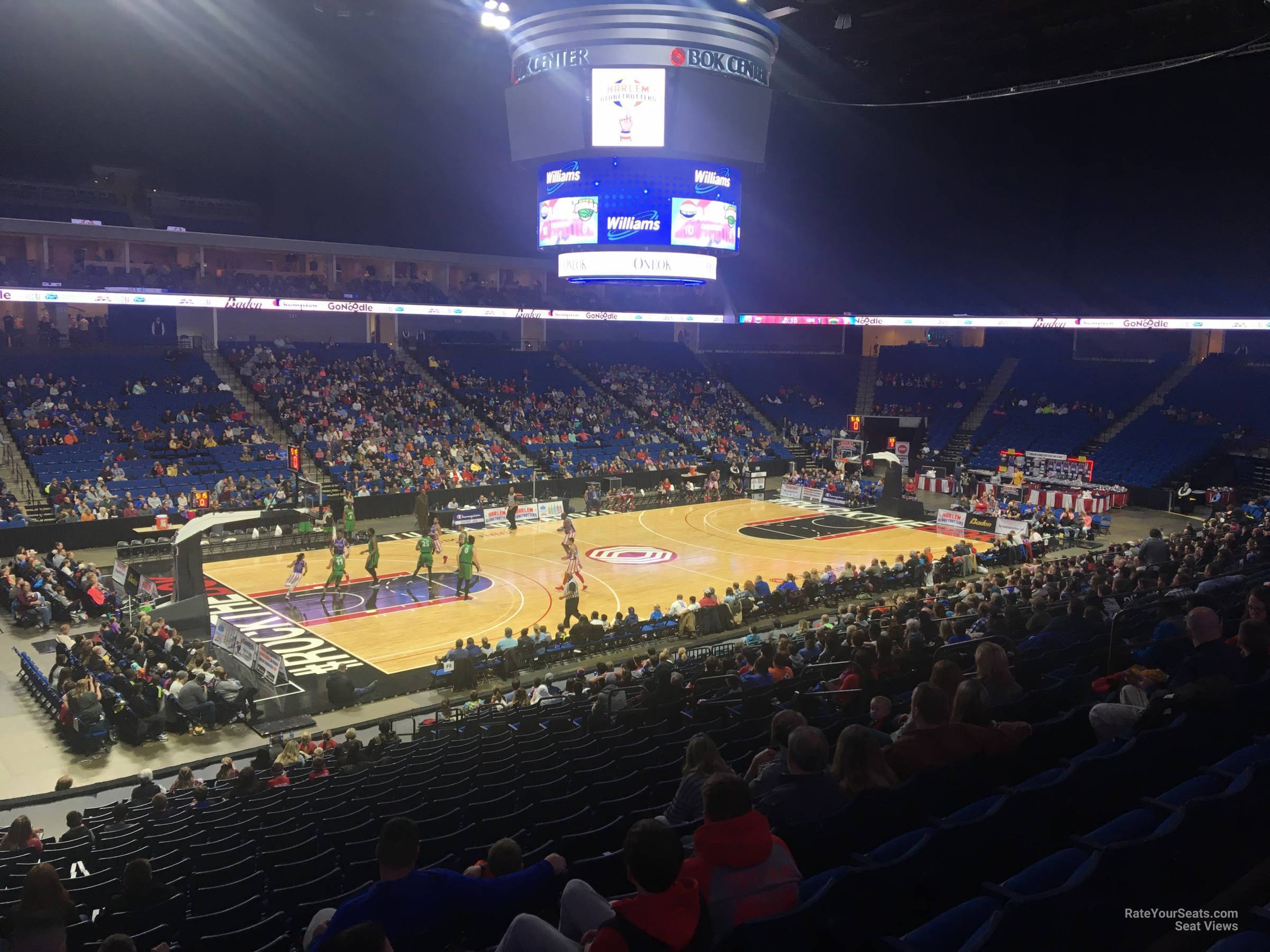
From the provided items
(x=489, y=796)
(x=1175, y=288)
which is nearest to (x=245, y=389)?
(x=489, y=796)

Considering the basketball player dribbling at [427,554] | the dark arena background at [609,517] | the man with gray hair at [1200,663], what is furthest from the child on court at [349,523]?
the man with gray hair at [1200,663]

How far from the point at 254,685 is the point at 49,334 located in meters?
28.2

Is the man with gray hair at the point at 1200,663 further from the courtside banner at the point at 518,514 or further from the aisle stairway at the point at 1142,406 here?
the aisle stairway at the point at 1142,406

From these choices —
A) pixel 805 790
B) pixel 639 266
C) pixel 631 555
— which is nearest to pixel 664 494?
pixel 631 555

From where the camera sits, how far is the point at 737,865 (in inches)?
153

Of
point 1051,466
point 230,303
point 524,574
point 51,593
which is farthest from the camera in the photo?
point 1051,466

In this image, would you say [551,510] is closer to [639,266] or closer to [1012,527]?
[639,266]

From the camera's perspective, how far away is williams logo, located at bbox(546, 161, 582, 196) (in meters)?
29.3

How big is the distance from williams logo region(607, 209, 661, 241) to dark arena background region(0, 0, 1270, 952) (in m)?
0.16

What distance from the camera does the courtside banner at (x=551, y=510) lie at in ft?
116

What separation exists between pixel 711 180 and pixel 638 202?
2.62 meters

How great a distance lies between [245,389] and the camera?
131ft

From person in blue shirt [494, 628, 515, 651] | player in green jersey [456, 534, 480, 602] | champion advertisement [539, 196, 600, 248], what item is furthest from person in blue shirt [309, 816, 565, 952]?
champion advertisement [539, 196, 600, 248]

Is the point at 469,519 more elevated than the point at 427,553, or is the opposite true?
the point at 427,553
